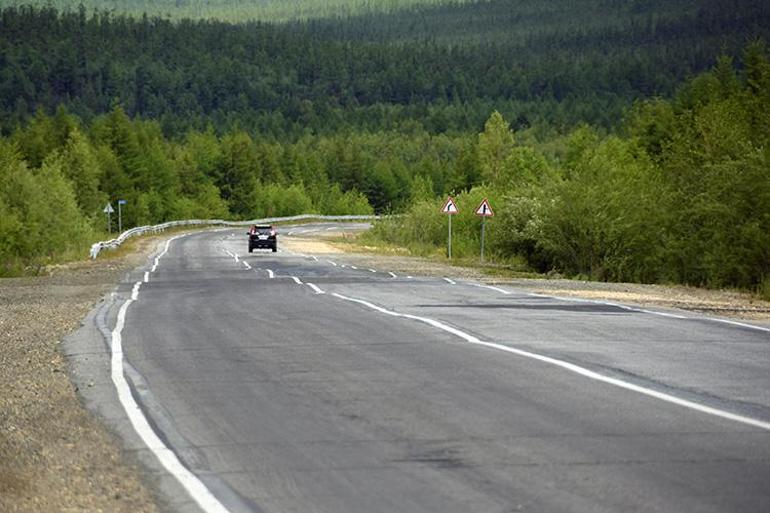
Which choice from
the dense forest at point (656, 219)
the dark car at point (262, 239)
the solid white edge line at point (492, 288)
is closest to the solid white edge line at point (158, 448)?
the solid white edge line at point (492, 288)

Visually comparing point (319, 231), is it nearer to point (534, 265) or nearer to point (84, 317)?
point (534, 265)

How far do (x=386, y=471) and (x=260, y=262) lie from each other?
42446 millimetres

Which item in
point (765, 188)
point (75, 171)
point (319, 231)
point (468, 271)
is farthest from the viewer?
point (75, 171)

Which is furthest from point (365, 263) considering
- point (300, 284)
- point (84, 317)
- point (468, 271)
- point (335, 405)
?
point (335, 405)

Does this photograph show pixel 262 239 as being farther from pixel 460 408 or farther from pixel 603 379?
pixel 460 408

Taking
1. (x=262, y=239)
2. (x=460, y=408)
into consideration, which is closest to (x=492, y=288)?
(x=460, y=408)

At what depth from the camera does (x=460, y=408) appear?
36.5 ft

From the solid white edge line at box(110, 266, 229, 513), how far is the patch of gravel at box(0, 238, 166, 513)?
0.81 feet

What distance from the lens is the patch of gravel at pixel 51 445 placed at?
317 inches

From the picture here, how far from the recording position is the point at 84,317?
912 inches

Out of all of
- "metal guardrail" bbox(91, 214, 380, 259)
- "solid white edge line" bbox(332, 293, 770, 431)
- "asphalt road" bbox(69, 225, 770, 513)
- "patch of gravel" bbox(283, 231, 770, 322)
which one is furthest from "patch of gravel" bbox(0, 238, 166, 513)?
"metal guardrail" bbox(91, 214, 380, 259)

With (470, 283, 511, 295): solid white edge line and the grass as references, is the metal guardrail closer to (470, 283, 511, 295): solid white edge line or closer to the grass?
the grass

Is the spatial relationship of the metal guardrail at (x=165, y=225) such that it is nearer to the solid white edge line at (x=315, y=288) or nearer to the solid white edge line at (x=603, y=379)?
the solid white edge line at (x=315, y=288)

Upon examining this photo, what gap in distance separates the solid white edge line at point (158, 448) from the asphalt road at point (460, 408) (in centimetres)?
9
